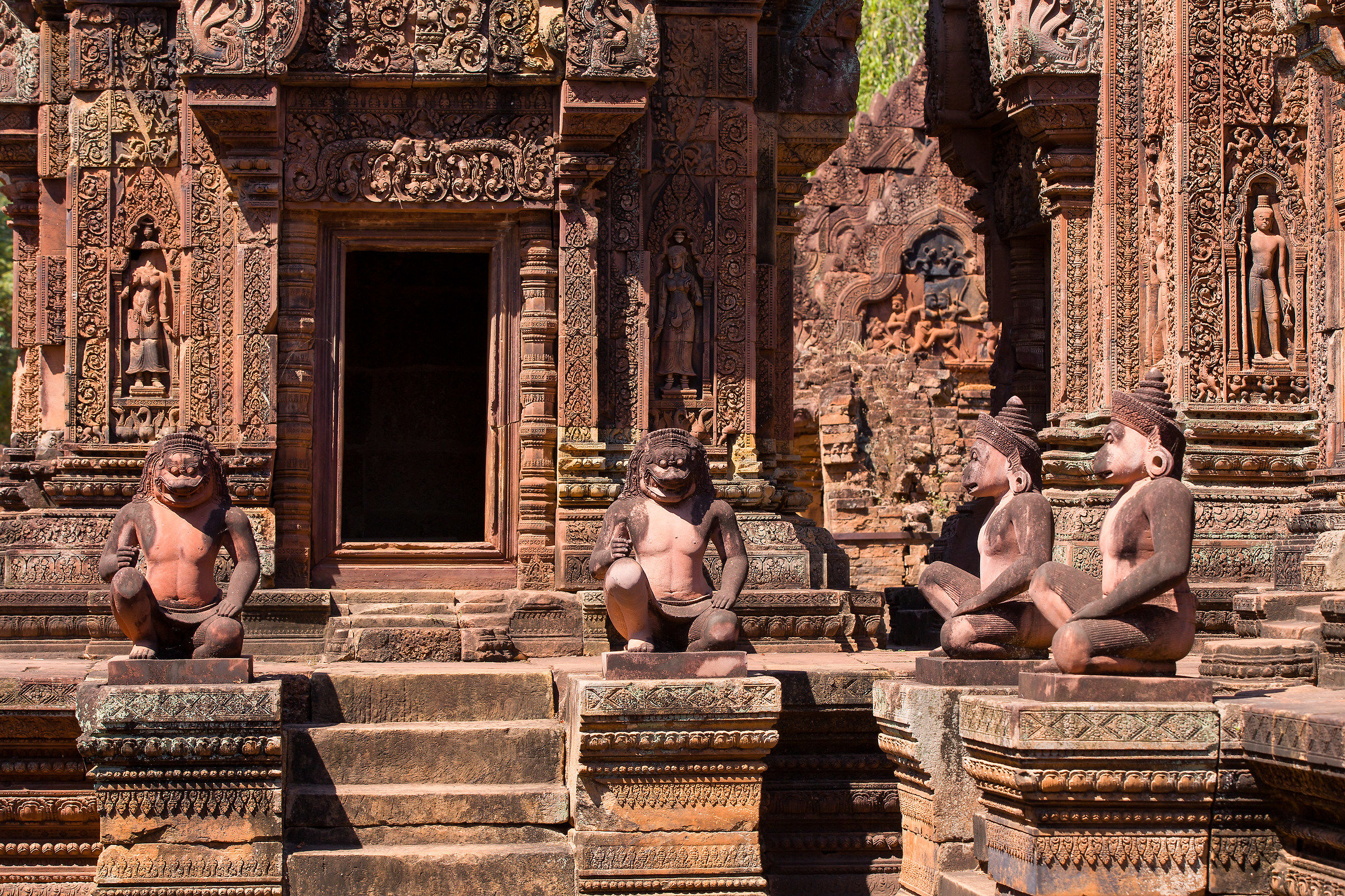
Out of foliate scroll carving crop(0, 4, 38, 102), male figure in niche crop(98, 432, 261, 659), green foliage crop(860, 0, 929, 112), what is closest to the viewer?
male figure in niche crop(98, 432, 261, 659)

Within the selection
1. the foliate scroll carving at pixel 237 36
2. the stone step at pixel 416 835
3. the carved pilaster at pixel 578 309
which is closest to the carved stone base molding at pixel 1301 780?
the stone step at pixel 416 835

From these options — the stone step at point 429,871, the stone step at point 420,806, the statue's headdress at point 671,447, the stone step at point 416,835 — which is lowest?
the stone step at point 429,871

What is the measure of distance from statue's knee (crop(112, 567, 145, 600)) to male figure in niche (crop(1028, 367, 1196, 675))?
3698 mm

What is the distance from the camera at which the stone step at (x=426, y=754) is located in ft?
23.6

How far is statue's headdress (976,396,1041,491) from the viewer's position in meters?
6.74

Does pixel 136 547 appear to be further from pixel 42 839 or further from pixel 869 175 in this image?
pixel 869 175

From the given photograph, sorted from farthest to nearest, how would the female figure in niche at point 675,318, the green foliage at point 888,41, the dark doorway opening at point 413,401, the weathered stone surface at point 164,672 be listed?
1. the green foliage at point 888,41
2. the dark doorway opening at point 413,401
3. the female figure in niche at point 675,318
4. the weathered stone surface at point 164,672

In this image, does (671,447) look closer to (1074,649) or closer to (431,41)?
(1074,649)

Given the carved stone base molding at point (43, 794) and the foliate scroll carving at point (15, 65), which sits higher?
the foliate scroll carving at point (15, 65)

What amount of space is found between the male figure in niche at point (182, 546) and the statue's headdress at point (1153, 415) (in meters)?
3.72

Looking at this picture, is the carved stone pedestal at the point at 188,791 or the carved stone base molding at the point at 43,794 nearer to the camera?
the carved stone pedestal at the point at 188,791

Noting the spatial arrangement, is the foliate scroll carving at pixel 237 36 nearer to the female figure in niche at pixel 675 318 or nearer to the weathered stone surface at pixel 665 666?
the female figure in niche at pixel 675 318

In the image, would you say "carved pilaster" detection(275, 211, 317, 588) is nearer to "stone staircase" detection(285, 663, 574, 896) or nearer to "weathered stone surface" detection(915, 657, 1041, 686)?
"stone staircase" detection(285, 663, 574, 896)

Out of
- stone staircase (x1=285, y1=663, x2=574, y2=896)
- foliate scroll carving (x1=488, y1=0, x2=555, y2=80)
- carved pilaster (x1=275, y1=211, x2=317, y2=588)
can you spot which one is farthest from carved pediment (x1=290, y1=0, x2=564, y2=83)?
stone staircase (x1=285, y1=663, x2=574, y2=896)
